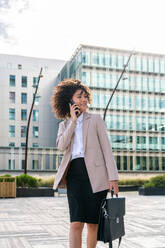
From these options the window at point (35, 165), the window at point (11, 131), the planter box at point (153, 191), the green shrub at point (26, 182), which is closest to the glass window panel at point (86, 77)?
the window at point (35, 165)

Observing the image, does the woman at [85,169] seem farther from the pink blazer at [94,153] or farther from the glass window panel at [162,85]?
the glass window panel at [162,85]

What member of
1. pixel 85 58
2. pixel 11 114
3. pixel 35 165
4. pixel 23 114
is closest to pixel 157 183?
pixel 35 165

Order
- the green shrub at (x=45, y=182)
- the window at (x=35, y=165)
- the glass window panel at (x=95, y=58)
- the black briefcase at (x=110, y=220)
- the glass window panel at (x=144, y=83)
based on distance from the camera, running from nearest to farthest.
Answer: the black briefcase at (x=110, y=220) < the green shrub at (x=45, y=182) < the window at (x=35, y=165) < the glass window panel at (x=95, y=58) < the glass window panel at (x=144, y=83)

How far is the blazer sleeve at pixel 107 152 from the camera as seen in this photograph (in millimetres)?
3688

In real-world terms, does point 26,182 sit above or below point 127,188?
above

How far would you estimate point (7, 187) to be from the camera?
1953 centimetres

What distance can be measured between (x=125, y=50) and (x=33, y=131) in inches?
744

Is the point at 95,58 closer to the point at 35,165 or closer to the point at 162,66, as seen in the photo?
the point at 162,66

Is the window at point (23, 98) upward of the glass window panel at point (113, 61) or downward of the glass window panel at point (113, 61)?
downward

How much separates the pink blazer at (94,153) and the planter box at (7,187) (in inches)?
628

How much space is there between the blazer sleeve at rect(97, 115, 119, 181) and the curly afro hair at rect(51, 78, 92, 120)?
1.27ft

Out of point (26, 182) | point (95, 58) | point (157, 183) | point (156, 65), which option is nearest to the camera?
point (26, 182)

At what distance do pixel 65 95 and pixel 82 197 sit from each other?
43.4 inches

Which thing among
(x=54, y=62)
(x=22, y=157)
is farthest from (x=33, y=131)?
(x=54, y=62)
